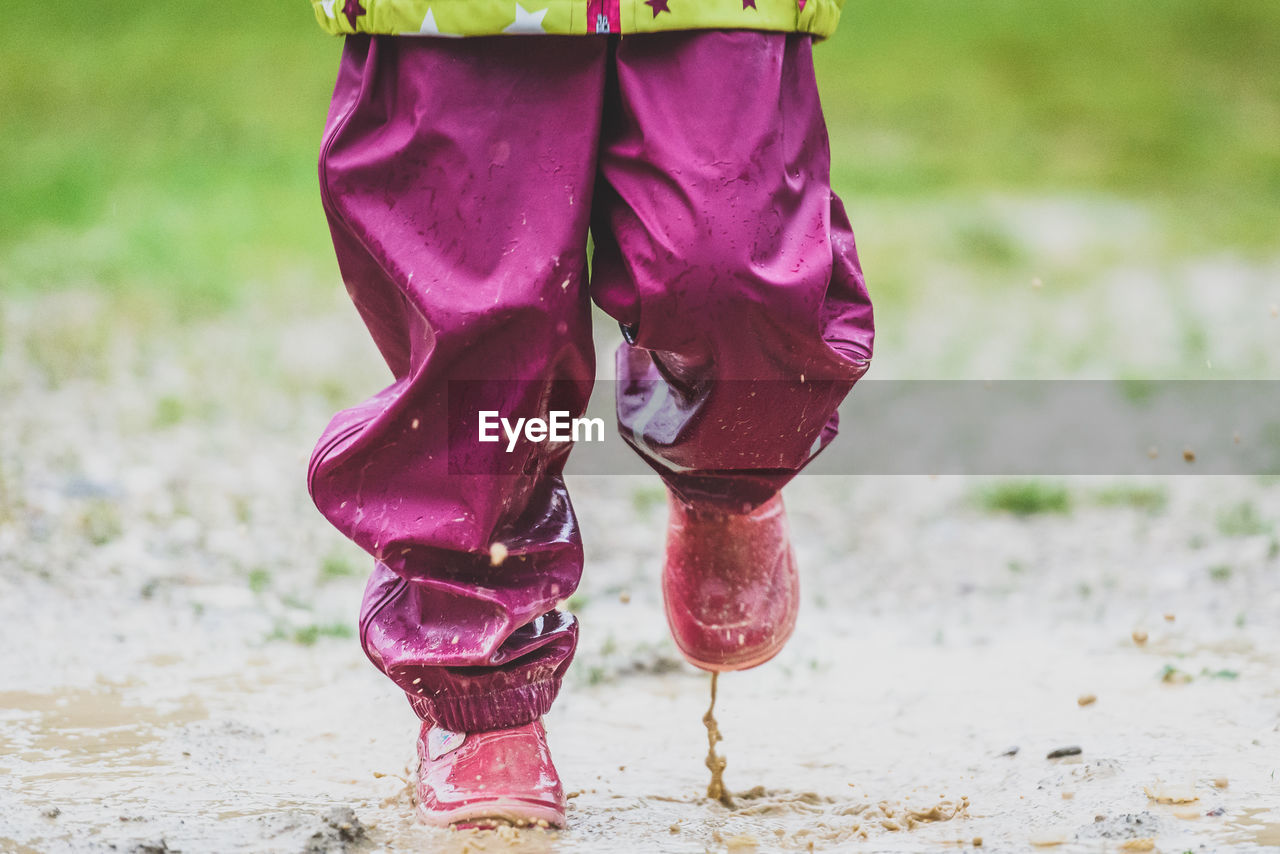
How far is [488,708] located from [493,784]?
72mm

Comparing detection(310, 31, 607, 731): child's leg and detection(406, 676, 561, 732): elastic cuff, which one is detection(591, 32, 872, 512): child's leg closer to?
detection(310, 31, 607, 731): child's leg

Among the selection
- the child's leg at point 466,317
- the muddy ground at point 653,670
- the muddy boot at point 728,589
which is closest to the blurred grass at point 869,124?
the muddy ground at point 653,670

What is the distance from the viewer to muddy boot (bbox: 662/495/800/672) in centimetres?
167

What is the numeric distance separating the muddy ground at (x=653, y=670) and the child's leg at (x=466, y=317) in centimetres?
19

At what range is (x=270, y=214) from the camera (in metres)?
5.54

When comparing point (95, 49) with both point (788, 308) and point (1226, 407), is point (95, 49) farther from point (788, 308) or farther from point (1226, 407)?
point (788, 308)

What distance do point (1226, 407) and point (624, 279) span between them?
255cm

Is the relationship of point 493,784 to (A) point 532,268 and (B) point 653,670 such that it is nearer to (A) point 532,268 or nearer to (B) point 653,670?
(A) point 532,268

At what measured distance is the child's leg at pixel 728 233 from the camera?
1.29 meters

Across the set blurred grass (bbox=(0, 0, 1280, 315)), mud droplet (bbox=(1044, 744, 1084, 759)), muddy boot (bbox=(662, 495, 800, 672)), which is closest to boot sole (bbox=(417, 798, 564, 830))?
muddy boot (bbox=(662, 495, 800, 672))

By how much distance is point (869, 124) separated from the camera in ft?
24.6

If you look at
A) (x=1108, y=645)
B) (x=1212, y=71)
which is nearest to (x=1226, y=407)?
(x=1108, y=645)

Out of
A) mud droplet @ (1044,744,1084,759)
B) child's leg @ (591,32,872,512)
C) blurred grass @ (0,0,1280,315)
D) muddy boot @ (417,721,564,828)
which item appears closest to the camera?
child's leg @ (591,32,872,512)

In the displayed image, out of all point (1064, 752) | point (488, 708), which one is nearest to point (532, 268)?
point (488, 708)
